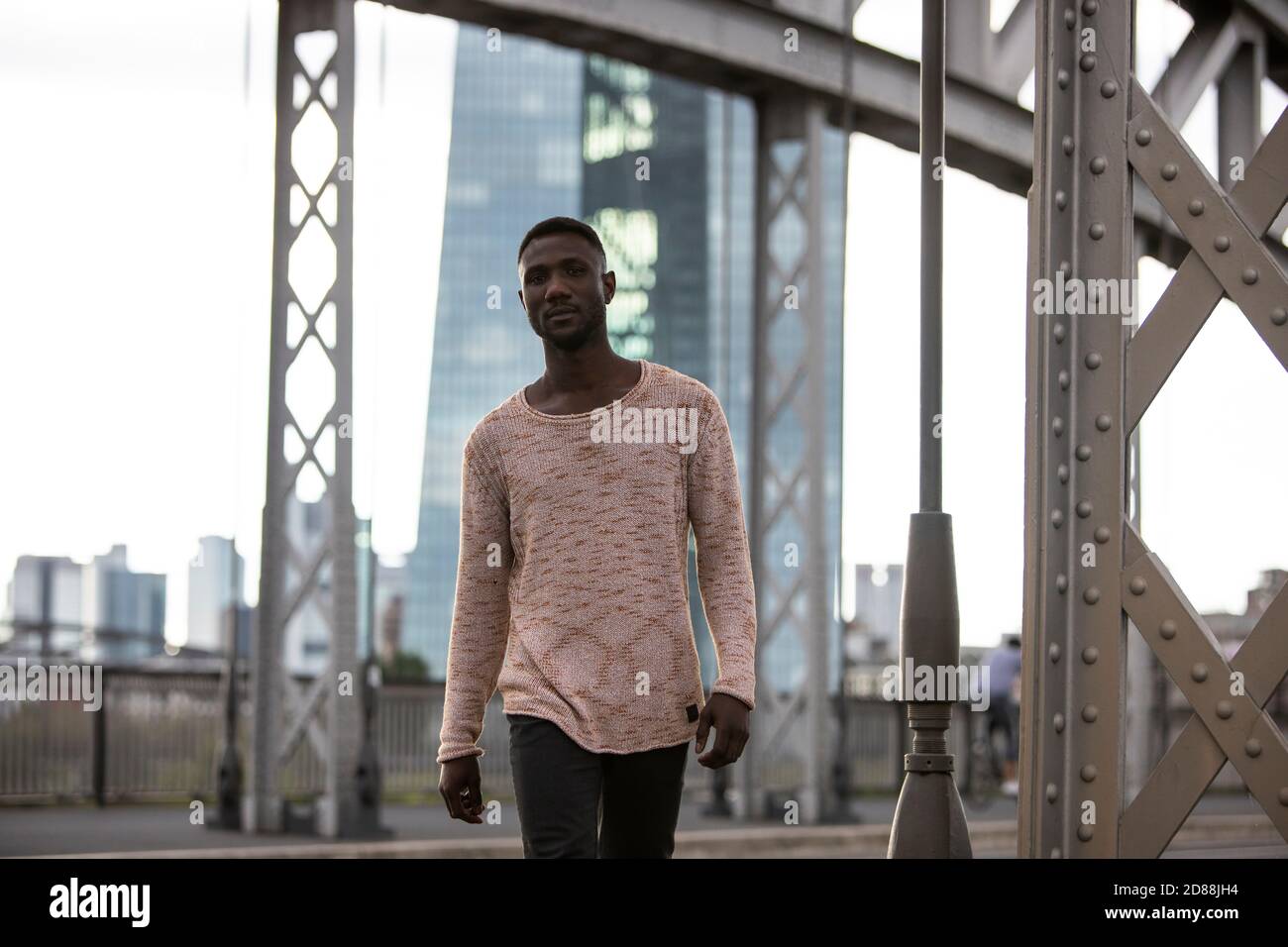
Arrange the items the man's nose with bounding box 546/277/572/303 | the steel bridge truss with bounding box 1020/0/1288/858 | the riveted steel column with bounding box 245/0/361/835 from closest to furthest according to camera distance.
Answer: the steel bridge truss with bounding box 1020/0/1288/858
the man's nose with bounding box 546/277/572/303
the riveted steel column with bounding box 245/0/361/835

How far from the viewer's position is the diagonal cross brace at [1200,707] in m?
3.33

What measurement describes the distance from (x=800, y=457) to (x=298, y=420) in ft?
14.2

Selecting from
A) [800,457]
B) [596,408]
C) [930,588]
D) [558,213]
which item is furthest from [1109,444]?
[558,213]

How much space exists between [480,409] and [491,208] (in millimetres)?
18367

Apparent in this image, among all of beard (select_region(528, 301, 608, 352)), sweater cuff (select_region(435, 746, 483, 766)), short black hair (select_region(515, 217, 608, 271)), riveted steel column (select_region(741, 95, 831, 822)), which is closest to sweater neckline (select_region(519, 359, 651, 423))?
beard (select_region(528, 301, 608, 352))

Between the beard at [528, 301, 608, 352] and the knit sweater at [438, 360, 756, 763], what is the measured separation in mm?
141

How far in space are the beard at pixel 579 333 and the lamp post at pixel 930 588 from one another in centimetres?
226

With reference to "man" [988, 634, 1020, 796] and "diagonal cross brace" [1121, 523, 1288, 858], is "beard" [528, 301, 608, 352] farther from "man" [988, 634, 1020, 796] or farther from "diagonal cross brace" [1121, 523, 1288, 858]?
"man" [988, 634, 1020, 796]

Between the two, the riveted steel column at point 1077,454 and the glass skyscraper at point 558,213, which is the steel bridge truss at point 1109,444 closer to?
the riveted steel column at point 1077,454

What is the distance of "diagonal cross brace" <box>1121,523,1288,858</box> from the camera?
3.33m

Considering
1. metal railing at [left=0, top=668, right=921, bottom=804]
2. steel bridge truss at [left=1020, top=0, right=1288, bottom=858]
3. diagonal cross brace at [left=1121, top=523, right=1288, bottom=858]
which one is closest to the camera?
diagonal cross brace at [left=1121, top=523, right=1288, bottom=858]
